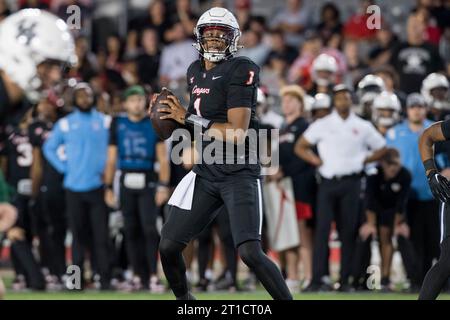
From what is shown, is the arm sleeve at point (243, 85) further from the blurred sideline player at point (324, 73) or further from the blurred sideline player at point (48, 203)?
the blurred sideline player at point (324, 73)

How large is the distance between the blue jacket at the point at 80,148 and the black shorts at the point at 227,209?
152 inches

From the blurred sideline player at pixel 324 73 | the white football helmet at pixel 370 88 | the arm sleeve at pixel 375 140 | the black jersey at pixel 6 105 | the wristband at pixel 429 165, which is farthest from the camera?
the blurred sideline player at pixel 324 73

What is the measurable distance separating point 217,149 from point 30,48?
6.43 ft

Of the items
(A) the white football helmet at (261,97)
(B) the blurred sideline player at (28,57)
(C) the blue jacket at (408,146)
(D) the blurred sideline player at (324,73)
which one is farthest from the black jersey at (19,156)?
(B) the blurred sideline player at (28,57)

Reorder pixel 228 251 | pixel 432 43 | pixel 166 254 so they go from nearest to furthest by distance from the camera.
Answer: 1. pixel 166 254
2. pixel 228 251
3. pixel 432 43

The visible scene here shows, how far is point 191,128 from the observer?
7.14 m

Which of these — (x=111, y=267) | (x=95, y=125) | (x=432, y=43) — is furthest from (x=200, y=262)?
(x=432, y=43)

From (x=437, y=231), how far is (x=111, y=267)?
3370mm

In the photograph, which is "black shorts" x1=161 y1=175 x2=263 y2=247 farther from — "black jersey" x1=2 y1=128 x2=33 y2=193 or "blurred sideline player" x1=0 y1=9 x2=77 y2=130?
"black jersey" x1=2 y1=128 x2=33 y2=193

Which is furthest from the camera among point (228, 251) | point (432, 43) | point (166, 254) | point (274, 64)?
point (274, 64)

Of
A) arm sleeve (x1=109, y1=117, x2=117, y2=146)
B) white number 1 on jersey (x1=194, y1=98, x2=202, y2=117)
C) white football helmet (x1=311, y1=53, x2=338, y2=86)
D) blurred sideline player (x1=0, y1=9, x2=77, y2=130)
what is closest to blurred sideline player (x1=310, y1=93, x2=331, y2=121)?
white football helmet (x1=311, y1=53, x2=338, y2=86)

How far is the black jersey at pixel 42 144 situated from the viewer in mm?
11258

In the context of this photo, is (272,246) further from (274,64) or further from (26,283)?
(274,64)

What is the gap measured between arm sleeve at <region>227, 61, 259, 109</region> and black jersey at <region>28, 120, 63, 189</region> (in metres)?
4.67
